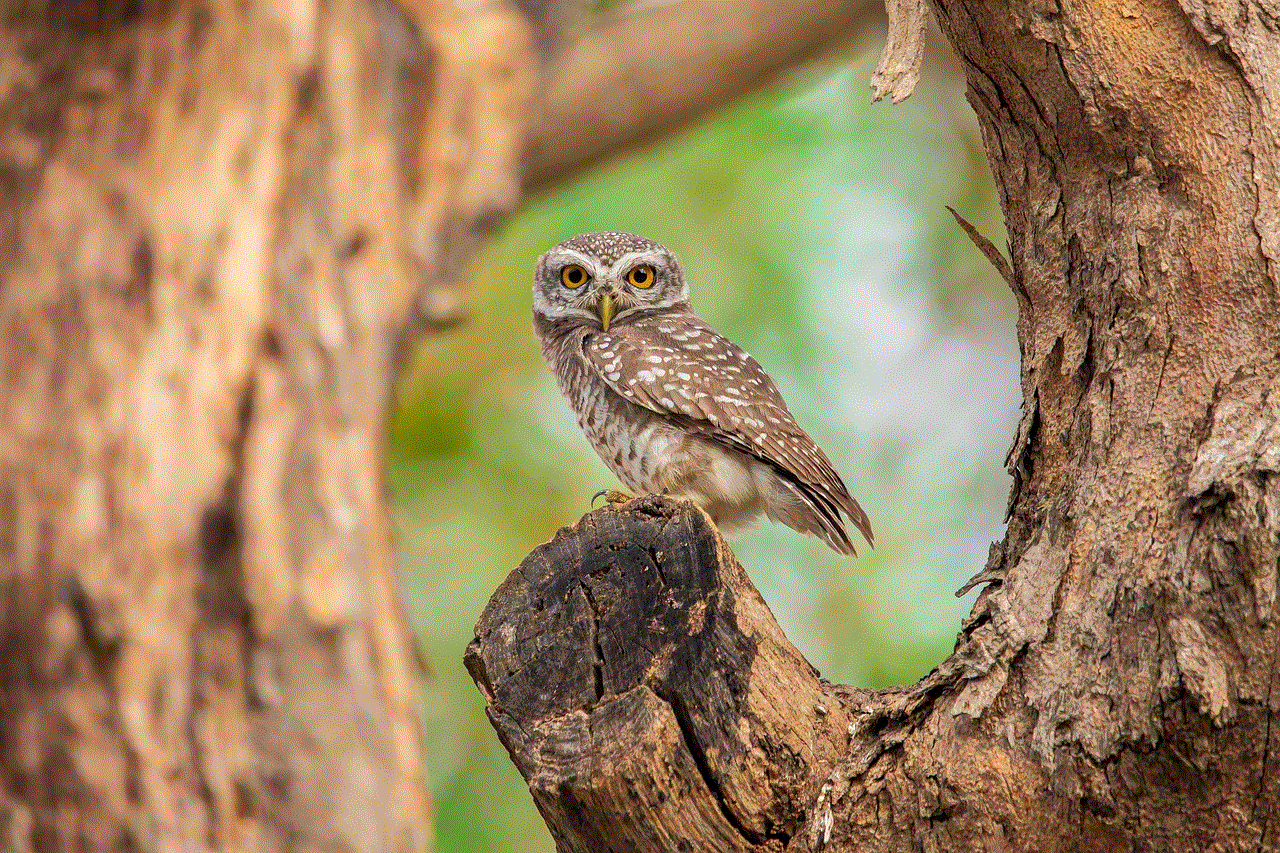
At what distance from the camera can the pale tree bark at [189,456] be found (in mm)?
4648

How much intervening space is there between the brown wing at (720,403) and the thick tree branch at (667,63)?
8.11ft

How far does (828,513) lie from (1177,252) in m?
1.97

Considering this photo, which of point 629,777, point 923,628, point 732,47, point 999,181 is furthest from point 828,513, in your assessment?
point 923,628

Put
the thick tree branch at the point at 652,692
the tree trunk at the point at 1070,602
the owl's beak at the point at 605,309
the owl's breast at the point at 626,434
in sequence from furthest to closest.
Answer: the owl's beak at the point at 605,309 < the owl's breast at the point at 626,434 < the thick tree branch at the point at 652,692 < the tree trunk at the point at 1070,602

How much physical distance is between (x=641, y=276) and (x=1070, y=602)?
125 inches

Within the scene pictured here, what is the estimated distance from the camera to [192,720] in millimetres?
4742

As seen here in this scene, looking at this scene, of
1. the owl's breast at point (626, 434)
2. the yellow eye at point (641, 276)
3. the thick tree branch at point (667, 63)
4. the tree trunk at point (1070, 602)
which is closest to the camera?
the tree trunk at point (1070, 602)

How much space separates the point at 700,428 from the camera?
454cm

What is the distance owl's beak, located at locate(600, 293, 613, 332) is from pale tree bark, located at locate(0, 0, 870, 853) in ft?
3.70

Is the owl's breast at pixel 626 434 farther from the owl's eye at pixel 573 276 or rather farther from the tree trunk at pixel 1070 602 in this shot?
the tree trunk at pixel 1070 602

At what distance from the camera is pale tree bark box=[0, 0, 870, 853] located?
4.65m

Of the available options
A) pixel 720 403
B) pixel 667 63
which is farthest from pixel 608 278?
pixel 667 63

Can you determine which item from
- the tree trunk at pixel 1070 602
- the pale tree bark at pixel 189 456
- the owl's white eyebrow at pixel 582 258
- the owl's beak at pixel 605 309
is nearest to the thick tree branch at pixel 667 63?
the pale tree bark at pixel 189 456

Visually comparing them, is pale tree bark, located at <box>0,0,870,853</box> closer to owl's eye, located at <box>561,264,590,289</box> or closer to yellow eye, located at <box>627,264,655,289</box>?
owl's eye, located at <box>561,264,590,289</box>
